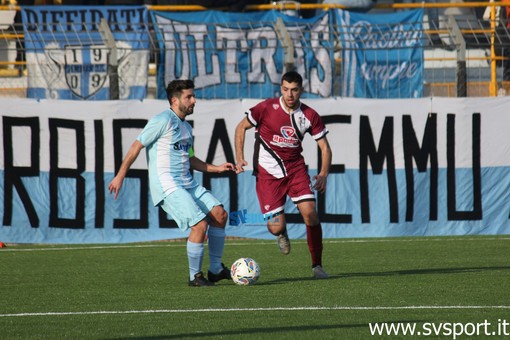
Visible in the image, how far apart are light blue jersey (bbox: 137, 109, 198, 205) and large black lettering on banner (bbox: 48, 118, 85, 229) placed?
6110 mm

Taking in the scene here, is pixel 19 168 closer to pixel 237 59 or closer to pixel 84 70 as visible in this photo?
pixel 84 70

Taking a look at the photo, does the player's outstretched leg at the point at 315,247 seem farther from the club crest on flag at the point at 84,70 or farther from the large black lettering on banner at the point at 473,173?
the club crest on flag at the point at 84,70

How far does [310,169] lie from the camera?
17.1 m

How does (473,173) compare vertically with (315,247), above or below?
above

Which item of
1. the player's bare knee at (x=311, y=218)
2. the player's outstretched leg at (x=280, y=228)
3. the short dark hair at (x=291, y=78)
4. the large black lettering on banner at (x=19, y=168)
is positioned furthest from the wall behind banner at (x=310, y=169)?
the short dark hair at (x=291, y=78)

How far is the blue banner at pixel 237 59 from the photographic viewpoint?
719 inches

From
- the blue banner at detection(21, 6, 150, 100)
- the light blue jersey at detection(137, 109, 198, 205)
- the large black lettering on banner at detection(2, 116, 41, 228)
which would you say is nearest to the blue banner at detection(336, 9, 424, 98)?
the blue banner at detection(21, 6, 150, 100)

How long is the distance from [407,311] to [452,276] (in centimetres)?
282

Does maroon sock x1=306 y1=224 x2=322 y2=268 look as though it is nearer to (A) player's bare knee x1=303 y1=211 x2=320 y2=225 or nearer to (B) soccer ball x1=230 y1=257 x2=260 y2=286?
(A) player's bare knee x1=303 y1=211 x2=320 y2=225

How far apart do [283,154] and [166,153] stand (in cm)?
157

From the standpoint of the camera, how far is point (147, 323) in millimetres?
Result: 7930

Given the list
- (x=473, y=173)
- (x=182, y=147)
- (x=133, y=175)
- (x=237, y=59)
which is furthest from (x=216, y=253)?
(x=237, y=59)

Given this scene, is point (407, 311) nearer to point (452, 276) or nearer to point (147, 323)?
point (147, 323)

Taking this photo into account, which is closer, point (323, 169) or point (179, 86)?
point (179, 86)
